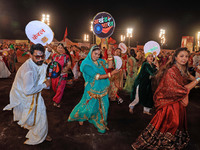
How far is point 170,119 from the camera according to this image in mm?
2090

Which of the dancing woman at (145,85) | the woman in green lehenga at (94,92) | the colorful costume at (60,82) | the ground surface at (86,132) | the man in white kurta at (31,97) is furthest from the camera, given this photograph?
the colorful costume at (60,82)

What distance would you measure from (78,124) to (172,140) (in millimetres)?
2053

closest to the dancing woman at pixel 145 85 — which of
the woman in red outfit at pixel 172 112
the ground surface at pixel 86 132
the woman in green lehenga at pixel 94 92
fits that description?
the ground surface at pixel 86 132

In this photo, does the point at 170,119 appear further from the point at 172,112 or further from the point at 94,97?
the point at 94,97

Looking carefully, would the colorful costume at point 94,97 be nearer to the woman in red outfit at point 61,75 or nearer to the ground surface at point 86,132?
the ground surface at point 86,132

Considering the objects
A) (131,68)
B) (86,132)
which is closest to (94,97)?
(86,132)

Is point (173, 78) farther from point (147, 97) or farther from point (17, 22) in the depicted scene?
point (17, 22)

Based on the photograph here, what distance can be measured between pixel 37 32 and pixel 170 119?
2903 millimetres

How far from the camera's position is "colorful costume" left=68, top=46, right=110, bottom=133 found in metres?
2.59

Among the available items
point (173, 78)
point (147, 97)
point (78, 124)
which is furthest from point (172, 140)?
point (78, 124)

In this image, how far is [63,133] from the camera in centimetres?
283

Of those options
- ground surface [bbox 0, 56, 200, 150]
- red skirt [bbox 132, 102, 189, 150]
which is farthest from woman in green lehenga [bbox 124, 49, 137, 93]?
red skirt [bbox 132, 102, 189, 150]

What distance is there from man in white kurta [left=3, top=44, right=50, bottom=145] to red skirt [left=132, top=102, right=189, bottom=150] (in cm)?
192

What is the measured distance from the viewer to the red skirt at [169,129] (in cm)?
207
